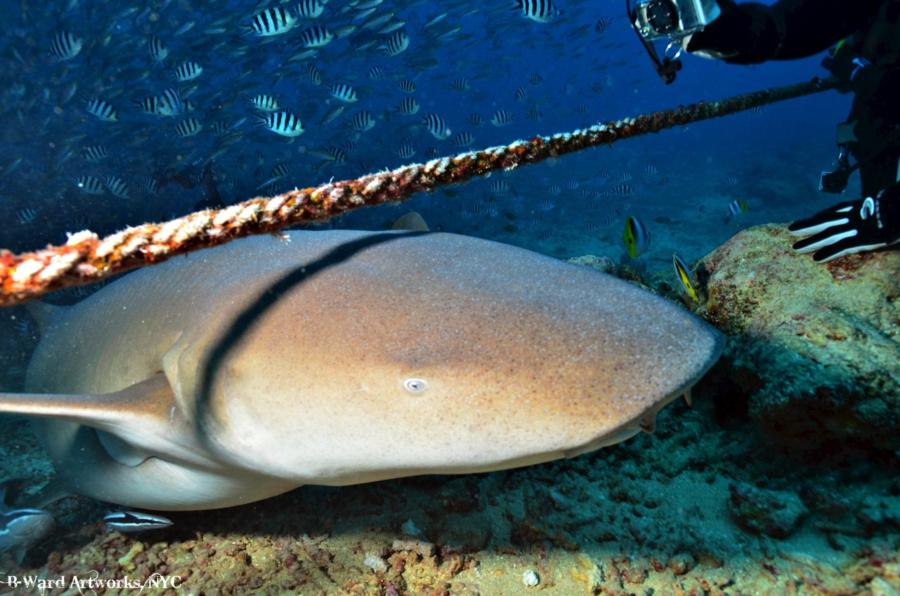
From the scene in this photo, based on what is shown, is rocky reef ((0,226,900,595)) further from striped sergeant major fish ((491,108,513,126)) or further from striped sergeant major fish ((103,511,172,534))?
striped sergeant major fish ((491,108,513,126))

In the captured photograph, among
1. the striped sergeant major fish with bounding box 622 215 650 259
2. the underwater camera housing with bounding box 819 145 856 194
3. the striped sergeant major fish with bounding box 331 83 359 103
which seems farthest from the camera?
the striped sergeant major fish with bounding box 331 83 359 103

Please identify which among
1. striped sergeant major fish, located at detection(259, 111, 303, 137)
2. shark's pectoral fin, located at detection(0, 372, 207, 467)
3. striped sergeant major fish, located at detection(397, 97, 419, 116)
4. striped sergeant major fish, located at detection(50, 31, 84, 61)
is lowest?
striped sergeant major fish, located at detection(397, 97, 419, 116)

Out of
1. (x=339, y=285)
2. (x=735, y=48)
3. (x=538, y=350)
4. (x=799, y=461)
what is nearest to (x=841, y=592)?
(x=799, y=461)

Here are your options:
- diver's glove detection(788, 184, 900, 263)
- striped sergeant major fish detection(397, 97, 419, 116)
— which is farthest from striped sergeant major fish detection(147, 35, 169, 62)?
diver's glove detection(788, 184, 900, 263)

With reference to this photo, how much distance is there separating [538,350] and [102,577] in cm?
280

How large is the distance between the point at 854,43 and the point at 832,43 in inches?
7.2

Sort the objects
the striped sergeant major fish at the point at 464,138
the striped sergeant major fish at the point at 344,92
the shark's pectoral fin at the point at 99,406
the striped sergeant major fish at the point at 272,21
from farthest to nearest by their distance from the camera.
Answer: the striped sergeant major fish at the point at 464,138
the striped sergeant major fish at the point at 344,92
the striped sergeant major fish at the point at 272,21
the shark's pectoral fin at the point at 99,406

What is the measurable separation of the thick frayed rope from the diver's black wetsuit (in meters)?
2.20

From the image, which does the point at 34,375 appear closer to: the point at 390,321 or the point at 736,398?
the point at 390,321

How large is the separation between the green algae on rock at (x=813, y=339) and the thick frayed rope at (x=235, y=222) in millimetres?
1653

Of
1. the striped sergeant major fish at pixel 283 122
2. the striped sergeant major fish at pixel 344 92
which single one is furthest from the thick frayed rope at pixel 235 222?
the striped sergeant major fish at pixel 344 92

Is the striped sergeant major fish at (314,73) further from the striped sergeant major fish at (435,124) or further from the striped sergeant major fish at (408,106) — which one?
the striped sergeant major fish at (435,124)

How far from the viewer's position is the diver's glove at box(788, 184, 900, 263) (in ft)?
9.02

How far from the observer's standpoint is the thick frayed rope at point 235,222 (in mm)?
1057
